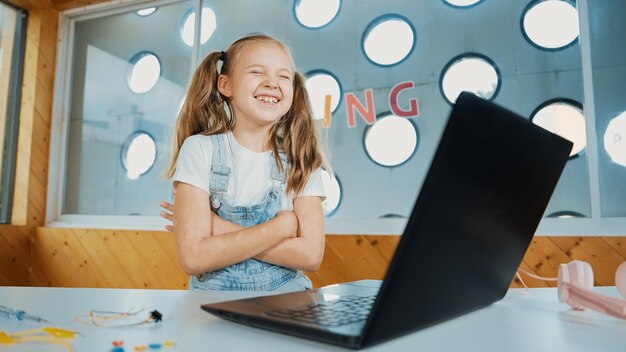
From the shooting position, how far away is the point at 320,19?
2.68m

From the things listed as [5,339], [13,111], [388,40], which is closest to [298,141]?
[5,339]

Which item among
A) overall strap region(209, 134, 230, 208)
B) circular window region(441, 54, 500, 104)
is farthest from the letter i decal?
overall strap region(209, 134, 230, 208)

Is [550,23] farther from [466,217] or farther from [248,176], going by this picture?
[466,217]

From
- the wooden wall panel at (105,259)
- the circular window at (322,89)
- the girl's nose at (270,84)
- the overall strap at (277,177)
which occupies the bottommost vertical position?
the wooden wall panel at (105,259)

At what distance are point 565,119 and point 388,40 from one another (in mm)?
1002

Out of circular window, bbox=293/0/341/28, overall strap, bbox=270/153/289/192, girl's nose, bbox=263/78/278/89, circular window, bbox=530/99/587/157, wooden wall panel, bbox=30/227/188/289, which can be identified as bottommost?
wooden wall panel, bbox=30/227/188/289

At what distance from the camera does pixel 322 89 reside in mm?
2596

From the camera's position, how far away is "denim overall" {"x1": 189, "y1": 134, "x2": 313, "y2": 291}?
3.41 feet

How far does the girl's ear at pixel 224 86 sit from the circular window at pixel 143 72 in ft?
6.88

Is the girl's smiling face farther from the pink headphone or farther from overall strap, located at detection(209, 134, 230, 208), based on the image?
the pink headphone

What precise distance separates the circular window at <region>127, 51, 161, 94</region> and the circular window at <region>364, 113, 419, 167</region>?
166 centimetres

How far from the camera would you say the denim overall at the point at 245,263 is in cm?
104

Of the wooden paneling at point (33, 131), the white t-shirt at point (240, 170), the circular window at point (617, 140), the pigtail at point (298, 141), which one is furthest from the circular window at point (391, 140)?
the wooden paneling at point (33, 131)

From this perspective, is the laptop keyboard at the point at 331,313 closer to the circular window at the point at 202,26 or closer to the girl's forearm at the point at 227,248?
the girl's forearm at the point at 227,248
